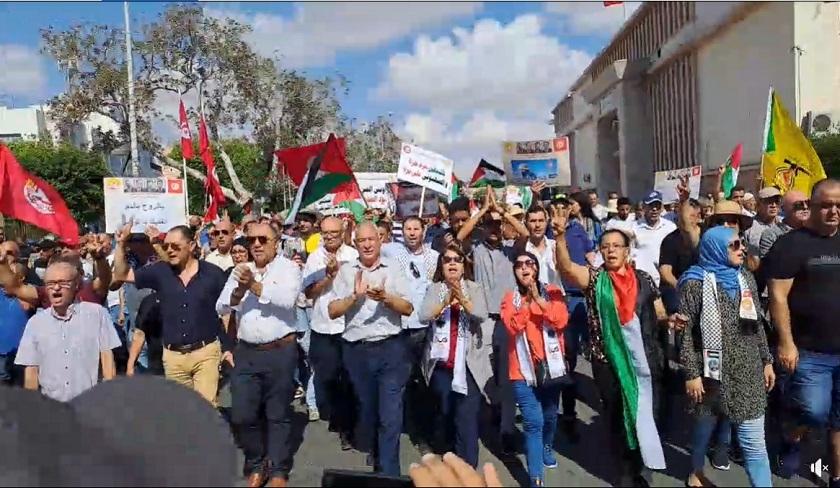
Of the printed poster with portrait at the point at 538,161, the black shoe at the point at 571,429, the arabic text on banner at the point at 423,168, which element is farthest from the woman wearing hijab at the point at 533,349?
the printed poster with portrait at the point at 538,161

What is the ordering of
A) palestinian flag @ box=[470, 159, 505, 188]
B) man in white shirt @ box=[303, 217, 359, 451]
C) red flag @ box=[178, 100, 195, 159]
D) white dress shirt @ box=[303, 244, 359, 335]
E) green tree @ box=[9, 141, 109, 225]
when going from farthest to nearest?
green tree @ box=[9, 141, 109, 225] → red flag @ box=[178, 100, 195, 159] → palestinian flag @ box=[470, 159, 505, 188] → man in white shirt @ box=[303, 217, 359, 451] → white dress shirt @ box=[303, 244, 359, 335]

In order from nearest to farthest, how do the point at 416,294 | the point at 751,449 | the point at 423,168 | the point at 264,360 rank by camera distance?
1. the point at 751,449
2. the point at 264,360
3. the point at 416,294
4. the point at 423,168

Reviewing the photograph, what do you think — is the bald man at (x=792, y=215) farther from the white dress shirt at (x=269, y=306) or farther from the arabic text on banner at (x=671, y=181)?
the arabic text on banner at (x=671, y=181)

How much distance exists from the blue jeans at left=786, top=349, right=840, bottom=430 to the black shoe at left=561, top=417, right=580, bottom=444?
187cm

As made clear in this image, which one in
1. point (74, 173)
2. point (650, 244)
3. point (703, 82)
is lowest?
point (650, 244)

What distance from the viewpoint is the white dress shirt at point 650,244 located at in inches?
267

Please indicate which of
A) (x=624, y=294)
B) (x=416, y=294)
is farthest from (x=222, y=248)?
(x=624, y=294)

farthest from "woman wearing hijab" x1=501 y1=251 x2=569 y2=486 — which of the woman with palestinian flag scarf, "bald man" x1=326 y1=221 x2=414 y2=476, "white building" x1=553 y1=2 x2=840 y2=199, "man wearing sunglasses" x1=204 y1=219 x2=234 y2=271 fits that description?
"white building" x1=553 y1=2 x2=840 y2=199

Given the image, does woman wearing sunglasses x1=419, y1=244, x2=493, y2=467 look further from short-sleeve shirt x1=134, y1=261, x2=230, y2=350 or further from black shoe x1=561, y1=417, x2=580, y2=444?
short-sleeve shirt x1=134, y1=261, x2=230, y2=350

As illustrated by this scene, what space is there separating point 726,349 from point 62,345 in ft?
12.2

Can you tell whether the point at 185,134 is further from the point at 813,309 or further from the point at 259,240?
the point at 813,309

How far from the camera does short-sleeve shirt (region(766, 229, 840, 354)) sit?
416 centimetres

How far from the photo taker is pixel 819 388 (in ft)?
14.0

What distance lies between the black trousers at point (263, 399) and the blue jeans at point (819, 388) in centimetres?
306
